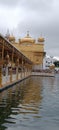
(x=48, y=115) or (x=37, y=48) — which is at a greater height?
(x=37, y=48)

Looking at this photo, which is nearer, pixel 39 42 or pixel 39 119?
pixel 39 119

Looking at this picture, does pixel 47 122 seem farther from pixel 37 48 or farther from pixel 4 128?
pixel 37 48

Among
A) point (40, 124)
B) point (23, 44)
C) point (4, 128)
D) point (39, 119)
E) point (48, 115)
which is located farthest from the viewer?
point (23, 44)

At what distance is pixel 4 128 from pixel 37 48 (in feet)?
323

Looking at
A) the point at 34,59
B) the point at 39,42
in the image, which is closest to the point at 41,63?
the point at 34,59

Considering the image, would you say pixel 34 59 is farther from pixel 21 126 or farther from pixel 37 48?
pixel 21 126

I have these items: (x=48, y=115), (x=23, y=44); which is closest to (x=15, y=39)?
(x=23, y=44)

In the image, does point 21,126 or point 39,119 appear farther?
point 39,119

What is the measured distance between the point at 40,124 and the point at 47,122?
49cm

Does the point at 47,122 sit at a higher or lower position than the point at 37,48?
lower

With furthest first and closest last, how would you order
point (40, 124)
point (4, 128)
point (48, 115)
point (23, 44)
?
1. point (23, 44)
2. point (48, 115)
3. point (40, 124)
4. point (4, 128)

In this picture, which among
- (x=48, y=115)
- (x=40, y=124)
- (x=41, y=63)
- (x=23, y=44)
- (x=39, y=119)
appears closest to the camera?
(x=40, y=124)

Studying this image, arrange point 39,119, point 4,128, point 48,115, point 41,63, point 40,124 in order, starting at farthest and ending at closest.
Answer: point 41,63
point 48,115
point 39,119
point 40,124
point 4,128

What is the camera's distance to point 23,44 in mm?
115188
